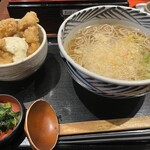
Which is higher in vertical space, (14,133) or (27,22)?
(27,22)

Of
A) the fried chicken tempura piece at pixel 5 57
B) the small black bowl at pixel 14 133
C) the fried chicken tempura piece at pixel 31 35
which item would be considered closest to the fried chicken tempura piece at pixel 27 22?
the fried chicken tempura piece at pixel 31 35

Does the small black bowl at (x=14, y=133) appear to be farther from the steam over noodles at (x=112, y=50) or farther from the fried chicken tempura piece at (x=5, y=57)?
the steam over noodles at (x=112, y=50)

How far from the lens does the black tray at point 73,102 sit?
818mm

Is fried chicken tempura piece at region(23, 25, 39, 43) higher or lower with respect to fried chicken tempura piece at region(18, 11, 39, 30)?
lower

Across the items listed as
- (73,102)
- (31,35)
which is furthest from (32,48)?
(73,102)

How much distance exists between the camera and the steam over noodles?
870 millimetres

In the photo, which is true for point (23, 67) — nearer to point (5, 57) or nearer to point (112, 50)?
point (5, 57)

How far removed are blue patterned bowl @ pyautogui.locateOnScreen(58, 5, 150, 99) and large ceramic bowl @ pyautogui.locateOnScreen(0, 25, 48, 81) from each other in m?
0.12

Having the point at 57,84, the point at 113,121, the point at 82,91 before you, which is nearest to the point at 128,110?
the point at 113,121

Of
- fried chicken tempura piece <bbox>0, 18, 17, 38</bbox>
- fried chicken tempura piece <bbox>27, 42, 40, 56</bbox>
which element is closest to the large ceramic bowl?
fried chicken tempura piece <bbox>27, 42, 40, 56</bbox>

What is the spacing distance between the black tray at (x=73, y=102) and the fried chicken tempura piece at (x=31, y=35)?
0.18 metres

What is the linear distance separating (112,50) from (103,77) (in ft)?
0.93

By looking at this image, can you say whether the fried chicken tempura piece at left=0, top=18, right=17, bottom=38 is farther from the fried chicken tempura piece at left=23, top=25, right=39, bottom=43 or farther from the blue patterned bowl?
the blue patterned bowl

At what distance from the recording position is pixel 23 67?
0.87 metres
